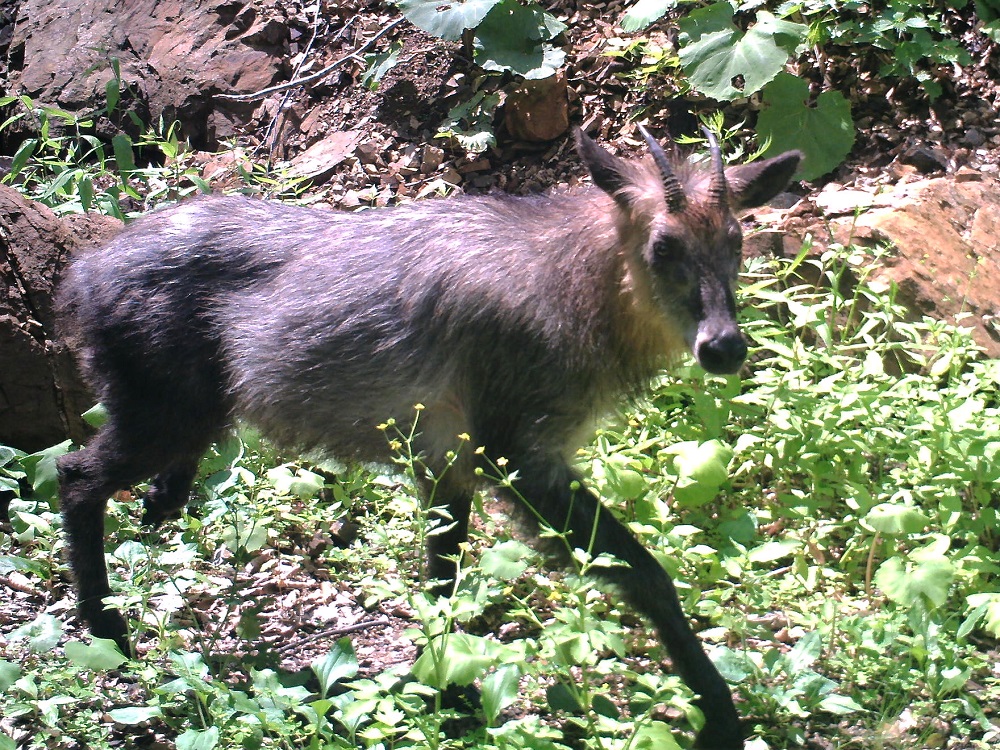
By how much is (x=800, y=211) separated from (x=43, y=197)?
4.15 metres

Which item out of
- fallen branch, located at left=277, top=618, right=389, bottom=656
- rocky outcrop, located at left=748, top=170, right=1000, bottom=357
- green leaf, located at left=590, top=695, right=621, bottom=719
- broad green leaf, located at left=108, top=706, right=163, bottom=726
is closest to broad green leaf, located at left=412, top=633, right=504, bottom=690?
green leaf, located at left=590, top=695, right=621, bottom=719

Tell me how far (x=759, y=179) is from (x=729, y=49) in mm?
2737

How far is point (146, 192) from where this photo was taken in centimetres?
719

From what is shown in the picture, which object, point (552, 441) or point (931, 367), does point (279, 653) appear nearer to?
point (552, 441)

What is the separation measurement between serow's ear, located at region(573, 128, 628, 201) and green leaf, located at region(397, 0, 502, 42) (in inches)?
126

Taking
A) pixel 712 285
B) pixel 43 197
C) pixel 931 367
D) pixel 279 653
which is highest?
pixel 712 285

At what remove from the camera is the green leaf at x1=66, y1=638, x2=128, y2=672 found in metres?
3.16

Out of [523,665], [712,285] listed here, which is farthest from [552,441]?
[523,665]

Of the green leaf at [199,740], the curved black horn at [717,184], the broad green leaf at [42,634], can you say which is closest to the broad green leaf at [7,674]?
the broad green leaf at [42,634]

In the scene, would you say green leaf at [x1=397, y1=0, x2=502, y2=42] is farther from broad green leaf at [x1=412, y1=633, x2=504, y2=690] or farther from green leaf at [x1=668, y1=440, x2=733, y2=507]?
broad green leaf at [x1=412, y1=633, x2=504, y2=690]

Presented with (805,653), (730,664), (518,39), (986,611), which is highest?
(518,39)

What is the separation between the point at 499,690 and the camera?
2887mm

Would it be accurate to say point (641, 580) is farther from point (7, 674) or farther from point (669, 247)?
point (7, 674)

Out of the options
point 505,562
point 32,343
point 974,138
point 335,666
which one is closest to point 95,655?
point 335,666
